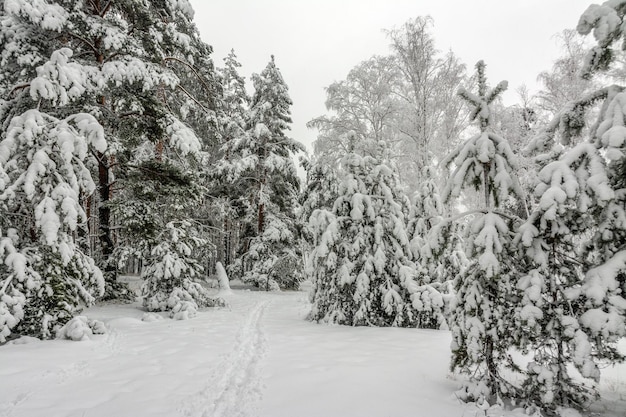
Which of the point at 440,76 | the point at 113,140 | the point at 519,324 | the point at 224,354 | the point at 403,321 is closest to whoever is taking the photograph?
the point at 519,324

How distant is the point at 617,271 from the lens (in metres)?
3.22

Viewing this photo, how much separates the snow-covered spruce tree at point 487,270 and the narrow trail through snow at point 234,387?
2581 mm

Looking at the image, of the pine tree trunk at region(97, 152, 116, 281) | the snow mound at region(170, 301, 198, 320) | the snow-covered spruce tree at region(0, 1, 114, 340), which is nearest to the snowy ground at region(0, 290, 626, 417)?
the snow-covered spruce tree at region(0, 1, 114, 340)

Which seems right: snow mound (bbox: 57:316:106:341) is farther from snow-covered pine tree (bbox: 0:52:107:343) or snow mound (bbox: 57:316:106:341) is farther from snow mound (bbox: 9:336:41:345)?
snow mound (bbox: 9:336:41:345)

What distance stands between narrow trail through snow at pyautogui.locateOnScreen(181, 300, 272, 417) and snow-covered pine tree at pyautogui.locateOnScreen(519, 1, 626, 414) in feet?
10.5

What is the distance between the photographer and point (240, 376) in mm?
5133

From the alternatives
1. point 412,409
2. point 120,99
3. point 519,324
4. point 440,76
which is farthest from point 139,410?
point 440,76

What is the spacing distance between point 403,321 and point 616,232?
21.1ft

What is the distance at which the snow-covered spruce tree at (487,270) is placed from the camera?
3869mm

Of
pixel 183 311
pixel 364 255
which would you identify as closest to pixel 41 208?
pixel 183 311

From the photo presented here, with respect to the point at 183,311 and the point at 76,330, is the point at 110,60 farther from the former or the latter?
the point at 76,330

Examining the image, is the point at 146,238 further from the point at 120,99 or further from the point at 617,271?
the point at 617,271

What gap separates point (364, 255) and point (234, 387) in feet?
16.8

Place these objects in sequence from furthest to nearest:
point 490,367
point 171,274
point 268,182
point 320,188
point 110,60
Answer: point 268,182
point 320,188
point 110,60
point 171,274
point 490,367
